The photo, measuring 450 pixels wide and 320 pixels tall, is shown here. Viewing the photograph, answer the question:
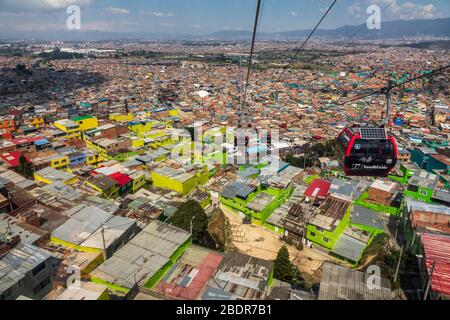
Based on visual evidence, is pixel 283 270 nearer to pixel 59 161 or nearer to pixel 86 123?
pixel 59 161

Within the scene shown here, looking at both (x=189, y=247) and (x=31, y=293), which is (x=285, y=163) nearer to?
(x=189, y=247)

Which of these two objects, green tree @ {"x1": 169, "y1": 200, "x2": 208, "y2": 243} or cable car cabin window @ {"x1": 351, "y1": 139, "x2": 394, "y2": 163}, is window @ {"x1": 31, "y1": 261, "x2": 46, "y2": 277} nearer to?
green tree @ {"x1": 169, "y1": 200, "x2": 208, "y2": 243}

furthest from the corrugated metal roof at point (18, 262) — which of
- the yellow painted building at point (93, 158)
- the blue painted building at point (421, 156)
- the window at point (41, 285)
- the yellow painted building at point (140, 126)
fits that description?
the blue painted building at point (421, 156)

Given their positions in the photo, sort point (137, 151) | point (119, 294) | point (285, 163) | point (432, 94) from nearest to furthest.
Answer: point (119, 294), point (285, 163), point (137, 151), point (432, 94)

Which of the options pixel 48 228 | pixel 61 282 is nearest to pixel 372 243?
pixel 61 282

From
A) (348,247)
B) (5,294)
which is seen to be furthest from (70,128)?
(348,247)

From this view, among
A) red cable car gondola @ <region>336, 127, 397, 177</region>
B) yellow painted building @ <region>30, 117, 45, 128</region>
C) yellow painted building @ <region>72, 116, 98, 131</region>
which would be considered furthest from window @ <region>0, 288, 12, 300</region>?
yellow painted building @ <region>30, 117, 45, 128</region>
